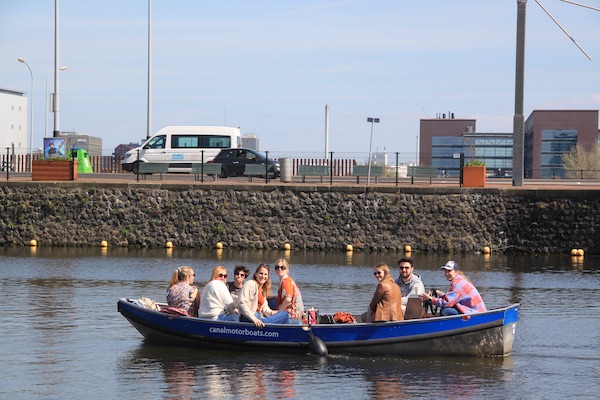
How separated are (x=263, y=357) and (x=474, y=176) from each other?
21237mm

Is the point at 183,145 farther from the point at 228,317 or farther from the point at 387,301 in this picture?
the point at 387,301

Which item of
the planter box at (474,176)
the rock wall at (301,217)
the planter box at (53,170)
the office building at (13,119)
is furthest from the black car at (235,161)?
the office building at (13,119)

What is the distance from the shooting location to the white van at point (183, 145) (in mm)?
43844

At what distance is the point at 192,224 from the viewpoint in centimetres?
3622

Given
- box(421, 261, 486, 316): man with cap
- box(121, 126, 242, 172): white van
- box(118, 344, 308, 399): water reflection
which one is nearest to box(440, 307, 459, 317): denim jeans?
box(421, 261, 486, 316): man with cap

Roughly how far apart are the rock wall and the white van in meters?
6.80

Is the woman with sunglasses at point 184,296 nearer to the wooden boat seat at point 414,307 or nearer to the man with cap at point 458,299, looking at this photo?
the wooden boat seat at point 414,307

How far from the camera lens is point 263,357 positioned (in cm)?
1677

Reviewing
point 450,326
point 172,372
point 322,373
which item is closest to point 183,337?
point 172,372

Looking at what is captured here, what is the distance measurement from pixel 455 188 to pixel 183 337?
20.1m

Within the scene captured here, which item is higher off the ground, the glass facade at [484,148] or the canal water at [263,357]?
the glass facade at [484,148]

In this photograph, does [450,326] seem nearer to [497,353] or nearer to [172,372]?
[497,353]

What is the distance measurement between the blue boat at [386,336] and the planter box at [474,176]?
2000 cm

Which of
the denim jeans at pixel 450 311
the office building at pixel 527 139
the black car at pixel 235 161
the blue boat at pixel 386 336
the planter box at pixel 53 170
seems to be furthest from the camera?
the office building at pixel 527 139
